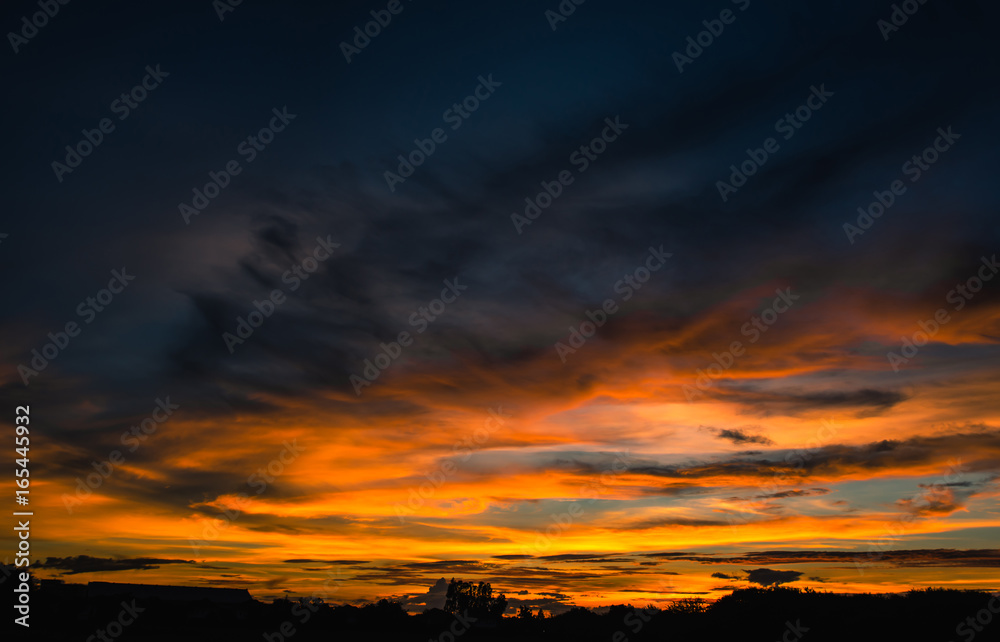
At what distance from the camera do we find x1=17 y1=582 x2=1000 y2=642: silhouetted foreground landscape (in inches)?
3841

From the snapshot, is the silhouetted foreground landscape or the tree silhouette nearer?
the silhouetted foreground landscape

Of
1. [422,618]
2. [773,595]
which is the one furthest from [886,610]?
[422,618]

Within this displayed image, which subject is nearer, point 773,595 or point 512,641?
point 512,641

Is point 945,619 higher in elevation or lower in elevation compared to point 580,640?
higher

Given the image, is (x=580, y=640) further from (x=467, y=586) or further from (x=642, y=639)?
(x=467, y=586)

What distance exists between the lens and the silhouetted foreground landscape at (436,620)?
320 feet

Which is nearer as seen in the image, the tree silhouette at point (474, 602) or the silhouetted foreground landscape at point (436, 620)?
the silhouetted foreground landscape at point (436, 620)

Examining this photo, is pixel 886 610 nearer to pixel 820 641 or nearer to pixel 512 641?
pixel 820 641

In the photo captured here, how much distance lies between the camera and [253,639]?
9675cm

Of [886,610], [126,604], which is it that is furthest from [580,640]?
[126,604]

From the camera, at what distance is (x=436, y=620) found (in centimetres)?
15838

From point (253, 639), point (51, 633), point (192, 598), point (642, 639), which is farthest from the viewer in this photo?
point (642, 639)

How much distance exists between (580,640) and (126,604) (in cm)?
7951

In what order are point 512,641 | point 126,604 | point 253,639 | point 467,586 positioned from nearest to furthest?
point 253,639 → point 126,604 → point 512,641 → point 467,586
